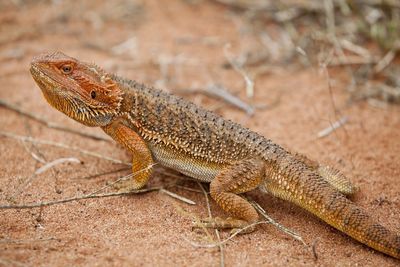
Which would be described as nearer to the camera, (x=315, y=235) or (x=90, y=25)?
(x=315, y=235)

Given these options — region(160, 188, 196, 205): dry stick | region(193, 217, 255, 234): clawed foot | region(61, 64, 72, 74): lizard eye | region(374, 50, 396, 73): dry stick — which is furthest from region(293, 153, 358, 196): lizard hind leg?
region(374, 50, 396, 73): dry stick

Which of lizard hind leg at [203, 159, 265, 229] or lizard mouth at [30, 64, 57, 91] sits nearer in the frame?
lizard hind leg at [203, 159, 265, 229]

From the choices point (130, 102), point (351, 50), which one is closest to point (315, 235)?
point (130, 102)

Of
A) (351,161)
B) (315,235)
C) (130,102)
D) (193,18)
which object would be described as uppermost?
(193,18)

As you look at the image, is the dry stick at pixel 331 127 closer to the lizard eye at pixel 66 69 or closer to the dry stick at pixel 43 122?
the dry stick at pixel 43 122

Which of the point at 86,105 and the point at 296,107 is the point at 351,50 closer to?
the point at 296,107

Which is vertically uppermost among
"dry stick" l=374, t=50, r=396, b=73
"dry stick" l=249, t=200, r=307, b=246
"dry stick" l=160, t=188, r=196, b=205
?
"dry stick" l=374, t=50, r=396, b=73

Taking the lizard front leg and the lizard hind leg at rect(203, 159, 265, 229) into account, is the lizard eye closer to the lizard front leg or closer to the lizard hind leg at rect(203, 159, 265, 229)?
the lizard front leg

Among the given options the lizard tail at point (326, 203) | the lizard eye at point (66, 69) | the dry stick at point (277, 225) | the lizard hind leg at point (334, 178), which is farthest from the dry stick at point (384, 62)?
the lizard eye at point (66, 69)

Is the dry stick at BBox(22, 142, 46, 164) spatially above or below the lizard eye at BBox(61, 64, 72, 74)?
below
